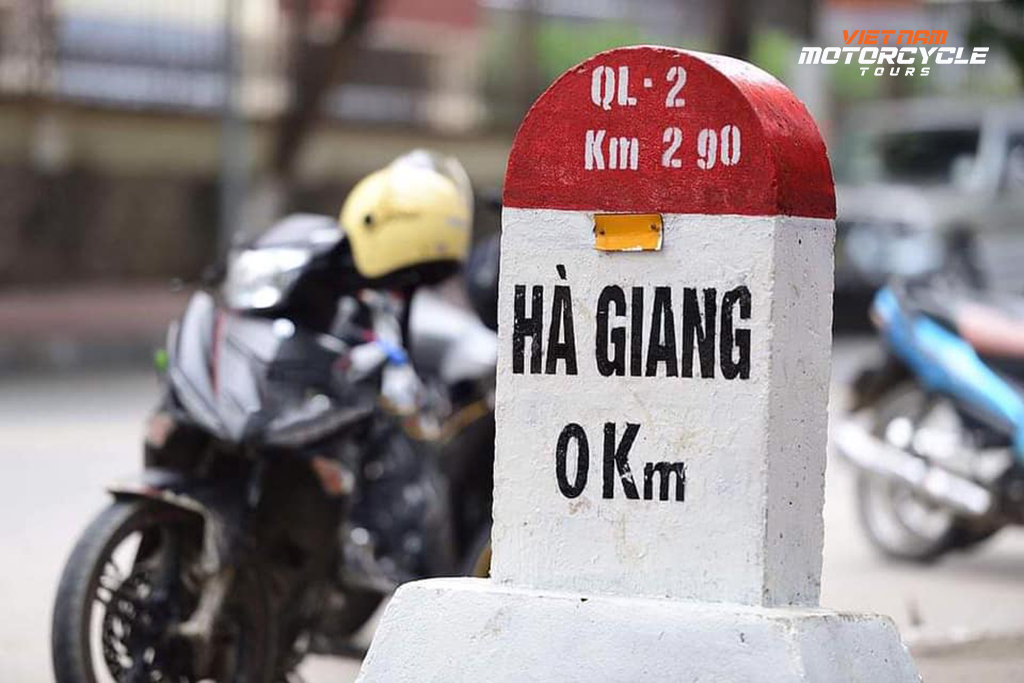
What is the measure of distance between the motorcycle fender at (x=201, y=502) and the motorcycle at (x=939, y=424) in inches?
154

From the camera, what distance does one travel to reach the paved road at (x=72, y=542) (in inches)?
264

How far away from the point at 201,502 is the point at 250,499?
216mm

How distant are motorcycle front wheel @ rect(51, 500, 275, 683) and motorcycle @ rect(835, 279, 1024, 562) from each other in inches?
150

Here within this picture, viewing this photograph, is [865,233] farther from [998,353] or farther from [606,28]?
[606,28]

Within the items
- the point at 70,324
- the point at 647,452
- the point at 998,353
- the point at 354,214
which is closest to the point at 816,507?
the point at 647,452

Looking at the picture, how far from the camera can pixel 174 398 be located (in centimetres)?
539

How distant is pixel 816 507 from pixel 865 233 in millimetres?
14244

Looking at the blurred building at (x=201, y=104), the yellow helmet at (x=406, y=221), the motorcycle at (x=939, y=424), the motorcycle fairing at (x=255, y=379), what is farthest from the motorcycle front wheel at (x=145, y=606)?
the blurred building at (x=201, y=104)

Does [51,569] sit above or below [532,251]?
below

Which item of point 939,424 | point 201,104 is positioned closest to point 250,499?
point 939,424

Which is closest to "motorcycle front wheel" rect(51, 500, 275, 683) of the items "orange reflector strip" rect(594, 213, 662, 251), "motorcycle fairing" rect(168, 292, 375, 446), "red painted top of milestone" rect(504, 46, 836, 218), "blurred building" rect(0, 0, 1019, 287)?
"motorcycle fairing" rect(168, 292, 375, 446)

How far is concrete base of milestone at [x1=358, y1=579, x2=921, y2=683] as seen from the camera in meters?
4.00

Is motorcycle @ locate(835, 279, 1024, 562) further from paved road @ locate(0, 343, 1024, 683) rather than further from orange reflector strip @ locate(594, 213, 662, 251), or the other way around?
orange reflector strip @ locate(594, 213, 662, 251)

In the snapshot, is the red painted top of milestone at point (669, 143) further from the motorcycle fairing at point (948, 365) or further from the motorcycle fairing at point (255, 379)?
the motorcycle fairing at point (948, 365)
